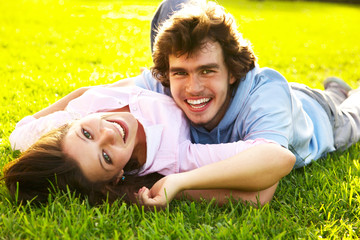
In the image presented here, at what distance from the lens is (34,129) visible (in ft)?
10.5

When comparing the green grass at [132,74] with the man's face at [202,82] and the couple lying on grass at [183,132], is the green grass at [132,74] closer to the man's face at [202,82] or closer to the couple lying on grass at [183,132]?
the couple lying on grass at [183,132]

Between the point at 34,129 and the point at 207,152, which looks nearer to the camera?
the point at 207,152

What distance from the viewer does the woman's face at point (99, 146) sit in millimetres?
2549

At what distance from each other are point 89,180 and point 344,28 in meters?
12.6

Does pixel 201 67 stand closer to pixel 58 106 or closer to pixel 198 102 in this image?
pixel 198 102

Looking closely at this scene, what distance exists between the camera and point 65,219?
2.24 metres

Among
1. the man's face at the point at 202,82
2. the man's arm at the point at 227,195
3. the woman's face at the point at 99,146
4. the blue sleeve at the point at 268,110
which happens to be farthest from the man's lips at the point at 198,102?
the man's arm at the point at 227,195

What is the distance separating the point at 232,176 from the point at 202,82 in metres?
0.78

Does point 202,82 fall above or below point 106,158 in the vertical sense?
above

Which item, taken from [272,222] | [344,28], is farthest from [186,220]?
[344,28]

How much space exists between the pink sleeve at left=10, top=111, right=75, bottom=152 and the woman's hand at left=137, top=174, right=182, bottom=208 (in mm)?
940

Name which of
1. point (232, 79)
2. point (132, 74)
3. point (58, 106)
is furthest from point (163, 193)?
point (132, 74)

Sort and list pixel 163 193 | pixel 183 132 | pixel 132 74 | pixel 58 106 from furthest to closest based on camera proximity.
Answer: pixel 132 74
pixel 58 106
pixel 183 132
pixel 163 193

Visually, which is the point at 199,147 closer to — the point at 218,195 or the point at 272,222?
the point at 218,195
